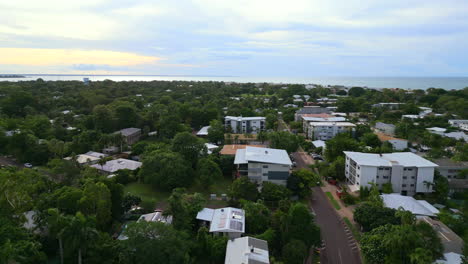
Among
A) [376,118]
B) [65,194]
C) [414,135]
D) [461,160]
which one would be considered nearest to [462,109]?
[376,118]

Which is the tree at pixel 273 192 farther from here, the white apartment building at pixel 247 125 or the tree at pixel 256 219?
the white apartment building at pixel 247 125

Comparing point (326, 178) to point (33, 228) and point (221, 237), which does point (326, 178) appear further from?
point (33, 228)

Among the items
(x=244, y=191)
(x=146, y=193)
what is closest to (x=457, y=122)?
(x=244, y=191)

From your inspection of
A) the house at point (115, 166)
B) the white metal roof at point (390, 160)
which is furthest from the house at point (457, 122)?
the house at point (115, 166)

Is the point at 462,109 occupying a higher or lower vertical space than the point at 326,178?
higher

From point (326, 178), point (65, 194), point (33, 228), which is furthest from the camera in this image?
point (326, 178)

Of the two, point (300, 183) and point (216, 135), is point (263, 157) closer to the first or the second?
point (300, 183)
